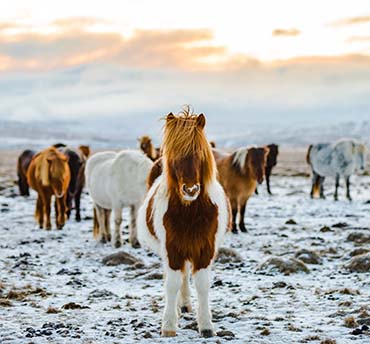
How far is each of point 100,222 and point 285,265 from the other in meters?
5.24

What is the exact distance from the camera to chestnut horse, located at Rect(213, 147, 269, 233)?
49.9 feet

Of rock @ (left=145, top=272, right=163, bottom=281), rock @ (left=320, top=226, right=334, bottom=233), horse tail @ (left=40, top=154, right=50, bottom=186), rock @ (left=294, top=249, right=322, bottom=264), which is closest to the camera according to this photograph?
rock @ (left=145, top=272, right=163, bottom=281)

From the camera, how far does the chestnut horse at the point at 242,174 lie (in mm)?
15195

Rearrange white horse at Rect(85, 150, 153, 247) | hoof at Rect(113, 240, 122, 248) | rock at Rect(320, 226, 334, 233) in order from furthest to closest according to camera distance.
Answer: rock at Rect(320, 226, 334, 233), hoof at Rect(113, 240, 122, 248), white horse at Rect(85, 150, 153, 247)

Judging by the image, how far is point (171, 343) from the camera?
620cm

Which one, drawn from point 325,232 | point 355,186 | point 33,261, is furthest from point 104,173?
point 355,186

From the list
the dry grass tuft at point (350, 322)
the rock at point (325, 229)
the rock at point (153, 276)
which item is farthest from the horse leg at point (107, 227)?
the dry grass tuft at point (350, 322)

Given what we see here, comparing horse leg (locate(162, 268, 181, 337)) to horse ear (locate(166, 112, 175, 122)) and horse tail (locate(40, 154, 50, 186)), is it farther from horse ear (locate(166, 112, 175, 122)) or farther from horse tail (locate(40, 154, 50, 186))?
horse tail (locate(40, 154, 50, 186))

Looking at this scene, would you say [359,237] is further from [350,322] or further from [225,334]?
[225,334]

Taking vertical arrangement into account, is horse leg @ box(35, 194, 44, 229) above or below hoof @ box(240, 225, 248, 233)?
above

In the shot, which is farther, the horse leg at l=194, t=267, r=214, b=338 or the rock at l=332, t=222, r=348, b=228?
the rock at l=332, t=222, r=348, b=228

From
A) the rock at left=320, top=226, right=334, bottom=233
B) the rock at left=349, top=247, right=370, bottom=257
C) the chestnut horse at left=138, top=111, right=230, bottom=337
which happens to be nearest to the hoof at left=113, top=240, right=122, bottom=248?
the rock at left=349, top=247, right=370, bottom=257

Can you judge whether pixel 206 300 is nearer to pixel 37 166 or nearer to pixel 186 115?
pixel 186 115

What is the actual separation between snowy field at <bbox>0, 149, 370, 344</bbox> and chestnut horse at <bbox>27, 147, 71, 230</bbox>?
519 millimetres
